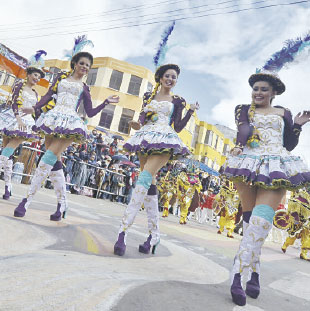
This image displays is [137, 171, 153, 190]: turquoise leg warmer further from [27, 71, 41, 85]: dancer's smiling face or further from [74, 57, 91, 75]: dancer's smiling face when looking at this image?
[27, 71, 41, 85]: dancer's smiling face

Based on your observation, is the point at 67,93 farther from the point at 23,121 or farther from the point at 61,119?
the point at 23,121

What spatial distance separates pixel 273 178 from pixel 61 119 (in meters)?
2.45

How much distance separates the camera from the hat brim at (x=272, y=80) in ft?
9.11

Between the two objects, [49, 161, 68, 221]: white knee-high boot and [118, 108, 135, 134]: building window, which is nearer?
[49, 161, 68, 221]: white knee-high boot

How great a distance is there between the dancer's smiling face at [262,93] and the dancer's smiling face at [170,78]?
1016 millimetres

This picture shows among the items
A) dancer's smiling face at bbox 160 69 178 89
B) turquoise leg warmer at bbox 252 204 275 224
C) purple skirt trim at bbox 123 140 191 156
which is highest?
dancer's smiling face at bbox 160 69 178 89

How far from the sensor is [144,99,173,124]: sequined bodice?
3.30 meters

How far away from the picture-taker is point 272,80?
2.79 m

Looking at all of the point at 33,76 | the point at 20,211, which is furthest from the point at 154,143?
the point at 33,76

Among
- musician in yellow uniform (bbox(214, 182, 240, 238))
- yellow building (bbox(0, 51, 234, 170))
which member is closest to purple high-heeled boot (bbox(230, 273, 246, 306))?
musician in yellow uniform (bbox(214, 182, 240, 238))

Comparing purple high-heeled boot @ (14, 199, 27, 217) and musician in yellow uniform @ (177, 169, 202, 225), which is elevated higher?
musician in yellow uniform @ (177, 169, 202, 225)

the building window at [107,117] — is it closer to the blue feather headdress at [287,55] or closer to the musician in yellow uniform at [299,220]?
the musician in yellow uniform at [299,220]

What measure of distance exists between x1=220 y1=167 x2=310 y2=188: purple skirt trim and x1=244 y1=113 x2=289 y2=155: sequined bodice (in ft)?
0.87

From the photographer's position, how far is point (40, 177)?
11.6 ft
